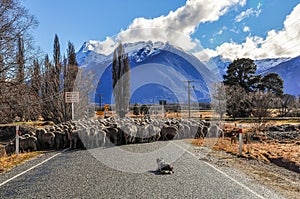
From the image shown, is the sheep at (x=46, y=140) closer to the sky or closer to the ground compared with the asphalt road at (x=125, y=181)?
closer to the sky

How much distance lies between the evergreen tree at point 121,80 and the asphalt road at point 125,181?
30.8 metres

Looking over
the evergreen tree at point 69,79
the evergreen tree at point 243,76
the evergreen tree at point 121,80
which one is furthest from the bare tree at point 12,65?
the evergreen tree at point 243,76

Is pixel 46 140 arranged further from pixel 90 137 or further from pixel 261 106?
pixel 261 106

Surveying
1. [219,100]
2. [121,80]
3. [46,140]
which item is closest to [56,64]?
[121,80]

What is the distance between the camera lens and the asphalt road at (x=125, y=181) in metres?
5.84

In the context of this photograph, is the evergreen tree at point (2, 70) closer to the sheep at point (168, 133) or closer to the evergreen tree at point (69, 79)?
the sheep at point (168, 133)

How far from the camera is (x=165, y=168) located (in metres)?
7.91

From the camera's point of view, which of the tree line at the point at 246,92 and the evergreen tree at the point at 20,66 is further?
the tree line at the point at 246,92

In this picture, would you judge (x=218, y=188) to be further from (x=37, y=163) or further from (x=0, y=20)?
(x=0, y=20)

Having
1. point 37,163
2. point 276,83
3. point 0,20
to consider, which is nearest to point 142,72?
point 276,83

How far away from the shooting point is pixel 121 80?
149ft

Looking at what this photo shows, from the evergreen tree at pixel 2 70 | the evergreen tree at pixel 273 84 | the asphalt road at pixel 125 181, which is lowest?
the asphalt road at pixel 125 181

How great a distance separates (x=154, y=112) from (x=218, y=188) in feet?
144

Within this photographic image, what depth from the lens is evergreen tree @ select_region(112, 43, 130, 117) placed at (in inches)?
1660
